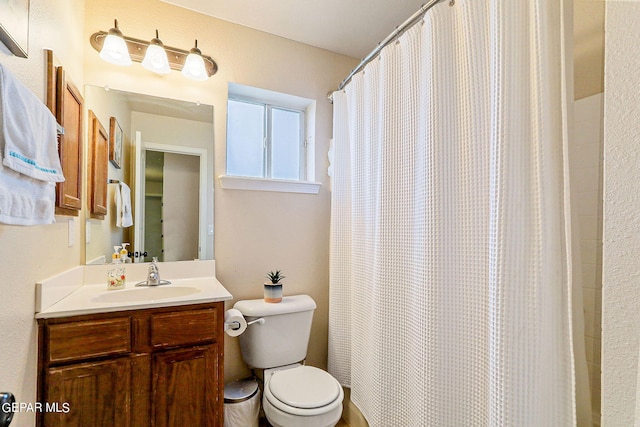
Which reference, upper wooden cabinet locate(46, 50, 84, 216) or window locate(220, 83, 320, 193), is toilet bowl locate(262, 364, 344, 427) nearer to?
window locate(220, 83, 320, 193)

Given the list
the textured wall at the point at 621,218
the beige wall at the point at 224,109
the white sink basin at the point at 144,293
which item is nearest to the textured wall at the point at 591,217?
the beige wall at the point at 224,109

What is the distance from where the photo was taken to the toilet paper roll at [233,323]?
1543 mm

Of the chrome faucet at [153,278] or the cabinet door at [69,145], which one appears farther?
the chrome faucet at [153,278]

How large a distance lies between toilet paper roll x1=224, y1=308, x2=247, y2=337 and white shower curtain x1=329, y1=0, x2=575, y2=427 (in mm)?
656

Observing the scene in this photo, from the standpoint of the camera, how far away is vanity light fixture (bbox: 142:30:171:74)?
5.24 feet

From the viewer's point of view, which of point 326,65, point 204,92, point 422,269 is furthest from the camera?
point 326,65

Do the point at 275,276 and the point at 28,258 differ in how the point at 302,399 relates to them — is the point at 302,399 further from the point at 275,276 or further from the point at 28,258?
the point at 28,258

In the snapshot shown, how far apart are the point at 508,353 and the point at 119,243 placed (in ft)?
6.26

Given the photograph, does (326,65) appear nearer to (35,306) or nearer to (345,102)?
(345,102)

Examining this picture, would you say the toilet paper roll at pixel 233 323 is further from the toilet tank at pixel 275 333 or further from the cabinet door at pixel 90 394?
the cabinet door at pixel 90 394

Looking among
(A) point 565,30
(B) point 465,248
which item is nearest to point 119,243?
(B) point 465,248

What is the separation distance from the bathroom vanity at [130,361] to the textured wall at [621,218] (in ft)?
4.38

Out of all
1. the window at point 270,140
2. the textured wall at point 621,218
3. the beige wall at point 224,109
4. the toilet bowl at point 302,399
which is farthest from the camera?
the window at point 270,140

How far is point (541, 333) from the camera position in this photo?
34.0 inches
